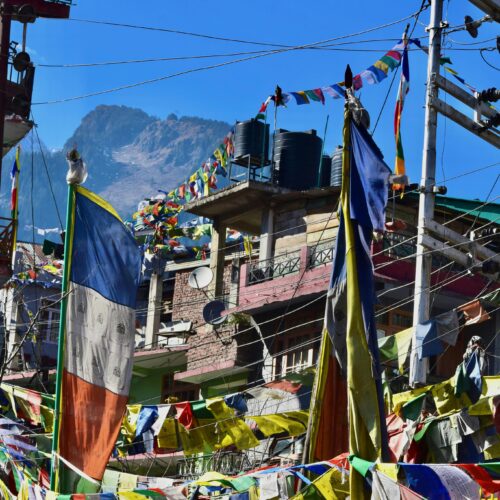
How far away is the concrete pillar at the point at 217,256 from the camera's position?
36.8 metres

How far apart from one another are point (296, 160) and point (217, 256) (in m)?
3.70

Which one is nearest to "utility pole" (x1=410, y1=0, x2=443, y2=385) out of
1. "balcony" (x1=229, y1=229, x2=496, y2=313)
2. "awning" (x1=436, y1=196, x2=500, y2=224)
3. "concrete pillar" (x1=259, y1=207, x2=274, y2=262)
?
"balcony" (x1=229, y1=229, x2=496, y2=313)

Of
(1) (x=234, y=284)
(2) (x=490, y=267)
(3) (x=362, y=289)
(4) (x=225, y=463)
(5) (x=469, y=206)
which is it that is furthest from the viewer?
(1) (x=234, y=284)

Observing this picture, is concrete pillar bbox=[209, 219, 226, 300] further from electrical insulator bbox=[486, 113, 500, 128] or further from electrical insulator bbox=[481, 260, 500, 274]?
electrical insulator bbox=[486, 113, 500, 128]

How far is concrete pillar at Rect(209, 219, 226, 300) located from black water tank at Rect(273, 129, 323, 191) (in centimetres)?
263

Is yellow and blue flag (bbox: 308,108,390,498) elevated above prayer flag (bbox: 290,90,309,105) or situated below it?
below

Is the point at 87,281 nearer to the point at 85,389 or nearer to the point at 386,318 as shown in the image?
the point at 85,389

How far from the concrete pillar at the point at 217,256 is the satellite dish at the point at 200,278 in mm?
4037

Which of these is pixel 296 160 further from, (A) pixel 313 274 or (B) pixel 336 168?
(A) pixel 313 274

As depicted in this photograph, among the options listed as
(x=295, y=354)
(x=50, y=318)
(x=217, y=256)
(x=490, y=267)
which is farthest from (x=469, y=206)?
(x=50, y=318)

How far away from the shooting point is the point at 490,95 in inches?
833

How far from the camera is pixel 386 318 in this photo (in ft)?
96.8

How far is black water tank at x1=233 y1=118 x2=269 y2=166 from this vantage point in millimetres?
36031

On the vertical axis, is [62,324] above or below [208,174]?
below
